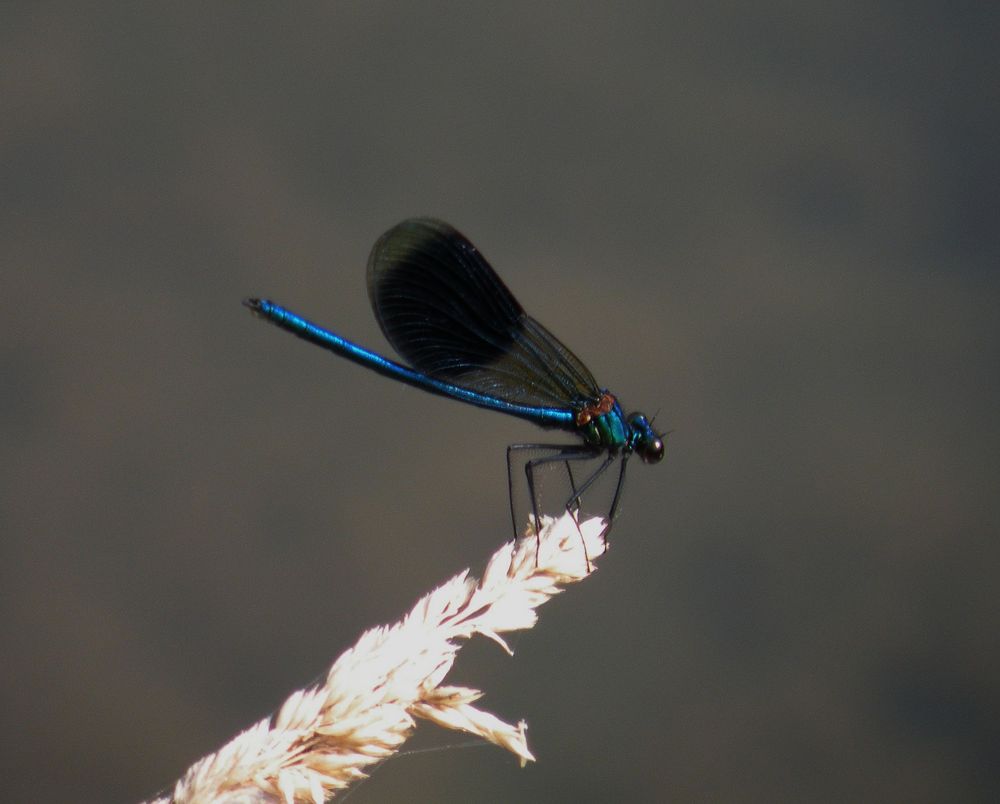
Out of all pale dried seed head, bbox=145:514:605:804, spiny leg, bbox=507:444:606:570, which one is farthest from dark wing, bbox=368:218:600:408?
pale dried seed head, bbox=145:514:605:804

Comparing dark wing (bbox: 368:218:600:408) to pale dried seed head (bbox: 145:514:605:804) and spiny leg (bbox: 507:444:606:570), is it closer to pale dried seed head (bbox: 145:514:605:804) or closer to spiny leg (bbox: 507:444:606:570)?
spiny leg (bbox: 507:444:606:570)

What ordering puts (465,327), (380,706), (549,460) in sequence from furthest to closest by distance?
(465,327)
(549,460)
(380,706)

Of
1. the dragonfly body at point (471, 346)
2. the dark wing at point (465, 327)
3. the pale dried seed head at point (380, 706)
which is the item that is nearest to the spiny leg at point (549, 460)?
the dragonfly body at point (471, 346)

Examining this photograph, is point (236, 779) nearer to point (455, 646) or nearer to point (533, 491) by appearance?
point (455, 646)

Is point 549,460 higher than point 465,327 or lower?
lower

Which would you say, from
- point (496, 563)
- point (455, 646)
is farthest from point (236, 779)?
point (496, 563)

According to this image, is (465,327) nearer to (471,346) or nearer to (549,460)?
(471,346)

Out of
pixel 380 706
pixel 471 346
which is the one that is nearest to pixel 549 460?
pixel 471 346

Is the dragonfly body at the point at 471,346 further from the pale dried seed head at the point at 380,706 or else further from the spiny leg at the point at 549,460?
the pale dried seed head at the point at 380,706
